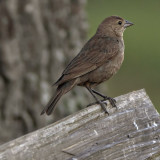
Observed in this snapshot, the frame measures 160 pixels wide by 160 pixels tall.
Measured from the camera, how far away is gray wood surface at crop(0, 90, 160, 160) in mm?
3145

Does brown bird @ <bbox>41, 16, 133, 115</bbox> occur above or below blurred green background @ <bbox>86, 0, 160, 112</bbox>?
below

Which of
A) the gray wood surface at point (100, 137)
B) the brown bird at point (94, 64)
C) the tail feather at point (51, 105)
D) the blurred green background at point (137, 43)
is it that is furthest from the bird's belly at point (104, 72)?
the blurred green background at point (137, 43)

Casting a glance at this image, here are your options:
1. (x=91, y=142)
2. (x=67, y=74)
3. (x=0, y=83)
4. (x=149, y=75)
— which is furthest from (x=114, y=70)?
(x=149, y=75)

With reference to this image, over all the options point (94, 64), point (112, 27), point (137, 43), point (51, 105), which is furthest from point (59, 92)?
point (137, 43)

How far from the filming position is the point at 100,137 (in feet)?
11.0

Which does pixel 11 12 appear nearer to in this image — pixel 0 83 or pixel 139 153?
pixel 0 83

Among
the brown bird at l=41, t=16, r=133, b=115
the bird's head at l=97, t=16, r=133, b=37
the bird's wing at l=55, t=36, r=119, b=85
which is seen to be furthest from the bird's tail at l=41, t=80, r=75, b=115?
the bird's head at l=97, t=16, r=133, b=37

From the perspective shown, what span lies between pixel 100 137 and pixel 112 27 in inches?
127

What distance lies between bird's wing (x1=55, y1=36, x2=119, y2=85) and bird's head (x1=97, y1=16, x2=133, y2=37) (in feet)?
0.67

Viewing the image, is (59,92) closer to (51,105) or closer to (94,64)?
(51,105)

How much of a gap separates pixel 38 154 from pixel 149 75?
1014 cm

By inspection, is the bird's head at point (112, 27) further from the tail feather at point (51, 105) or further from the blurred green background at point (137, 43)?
the blurred green background at point (137, 43)

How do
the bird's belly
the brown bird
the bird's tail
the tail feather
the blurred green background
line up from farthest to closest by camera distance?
the blurred green background < the bird's belly < the brown bird < the bird's tail < the tail feather

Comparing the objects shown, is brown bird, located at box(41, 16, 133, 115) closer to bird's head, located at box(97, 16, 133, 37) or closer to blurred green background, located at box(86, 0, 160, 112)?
bird's head, located at box(97, 16, 133, 37)
